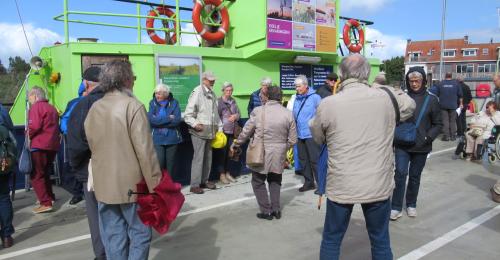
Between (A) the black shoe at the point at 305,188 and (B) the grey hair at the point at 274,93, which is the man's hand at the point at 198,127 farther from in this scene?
(A) the black shoe at the point at 305,188

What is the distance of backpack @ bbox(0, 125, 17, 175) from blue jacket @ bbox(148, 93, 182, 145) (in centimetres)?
214

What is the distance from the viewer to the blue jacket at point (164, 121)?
6.35 metres

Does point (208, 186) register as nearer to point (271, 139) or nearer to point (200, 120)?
point (200, 120)

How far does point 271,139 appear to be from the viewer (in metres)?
5.21

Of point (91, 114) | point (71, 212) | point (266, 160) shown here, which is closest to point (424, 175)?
point (266, 160)

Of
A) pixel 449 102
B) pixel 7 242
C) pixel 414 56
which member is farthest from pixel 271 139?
pixel 414 56

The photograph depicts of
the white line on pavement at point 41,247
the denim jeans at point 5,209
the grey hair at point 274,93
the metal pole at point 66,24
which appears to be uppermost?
the metal pole at point 66,24

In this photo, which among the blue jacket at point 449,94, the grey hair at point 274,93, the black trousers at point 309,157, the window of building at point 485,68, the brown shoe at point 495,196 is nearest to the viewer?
the grey hair at point 274,93

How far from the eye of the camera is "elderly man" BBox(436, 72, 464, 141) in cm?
1180

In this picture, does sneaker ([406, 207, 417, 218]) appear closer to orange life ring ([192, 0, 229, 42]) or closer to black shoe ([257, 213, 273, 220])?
black shoe ([257, 213, 273, 220])

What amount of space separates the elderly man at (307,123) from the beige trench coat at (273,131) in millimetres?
1540

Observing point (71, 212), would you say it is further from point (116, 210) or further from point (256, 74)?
point (256, 74)

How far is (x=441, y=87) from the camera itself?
40.1ft

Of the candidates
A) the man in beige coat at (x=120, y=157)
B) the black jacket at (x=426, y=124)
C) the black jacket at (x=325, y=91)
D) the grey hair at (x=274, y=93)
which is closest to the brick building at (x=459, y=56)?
the black jacket at (x=325, y=91)
